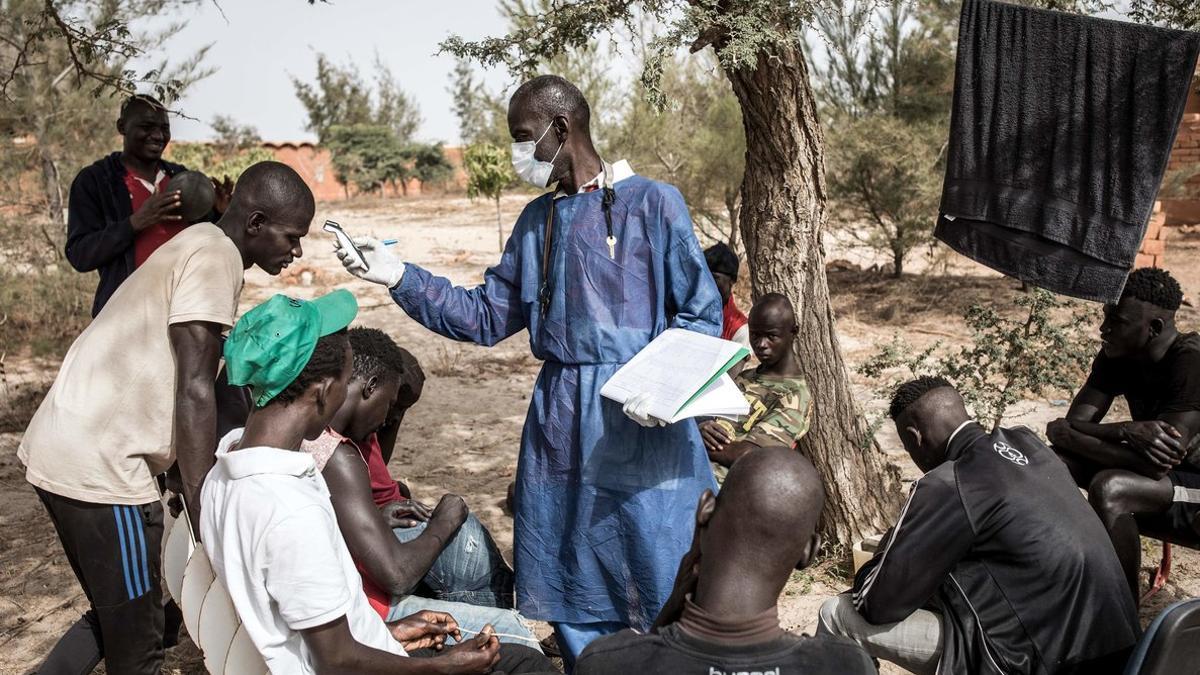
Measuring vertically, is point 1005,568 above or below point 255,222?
below

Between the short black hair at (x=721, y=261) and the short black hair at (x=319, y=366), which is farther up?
the short black hair at (x=319, y=366)

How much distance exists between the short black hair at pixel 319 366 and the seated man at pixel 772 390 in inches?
77.9

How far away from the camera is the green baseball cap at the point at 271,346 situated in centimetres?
193

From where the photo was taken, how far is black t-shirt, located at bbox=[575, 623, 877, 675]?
1.77m

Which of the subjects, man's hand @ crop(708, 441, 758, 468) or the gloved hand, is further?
man's hand @ crop(708, 441, 758, 468)

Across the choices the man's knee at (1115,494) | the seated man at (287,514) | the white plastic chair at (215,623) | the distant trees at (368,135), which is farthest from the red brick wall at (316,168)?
the seated man at (287,514)

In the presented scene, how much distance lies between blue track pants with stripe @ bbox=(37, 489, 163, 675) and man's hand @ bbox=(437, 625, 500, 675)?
1.01 meters

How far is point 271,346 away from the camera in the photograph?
1931 millimetres

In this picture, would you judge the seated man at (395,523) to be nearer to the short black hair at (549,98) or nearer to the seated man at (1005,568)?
the short black hair at (549,98)

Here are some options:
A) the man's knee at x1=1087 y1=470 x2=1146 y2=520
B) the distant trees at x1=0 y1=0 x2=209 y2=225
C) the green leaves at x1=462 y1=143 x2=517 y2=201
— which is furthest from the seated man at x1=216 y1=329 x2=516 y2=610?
the green leaves at x1=462 y1=143 x2=517 y2=201

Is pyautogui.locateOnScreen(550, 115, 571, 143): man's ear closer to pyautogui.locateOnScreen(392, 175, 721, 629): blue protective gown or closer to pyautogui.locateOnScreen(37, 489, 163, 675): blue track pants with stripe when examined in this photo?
pyautogui.locateOnScreen(392, 175, 721, 629): blue protective gown

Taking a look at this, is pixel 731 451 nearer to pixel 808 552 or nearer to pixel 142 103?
pixel 808 552

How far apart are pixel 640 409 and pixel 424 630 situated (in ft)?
2.55

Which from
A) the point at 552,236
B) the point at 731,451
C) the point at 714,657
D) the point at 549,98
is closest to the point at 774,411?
the point at 731,451
